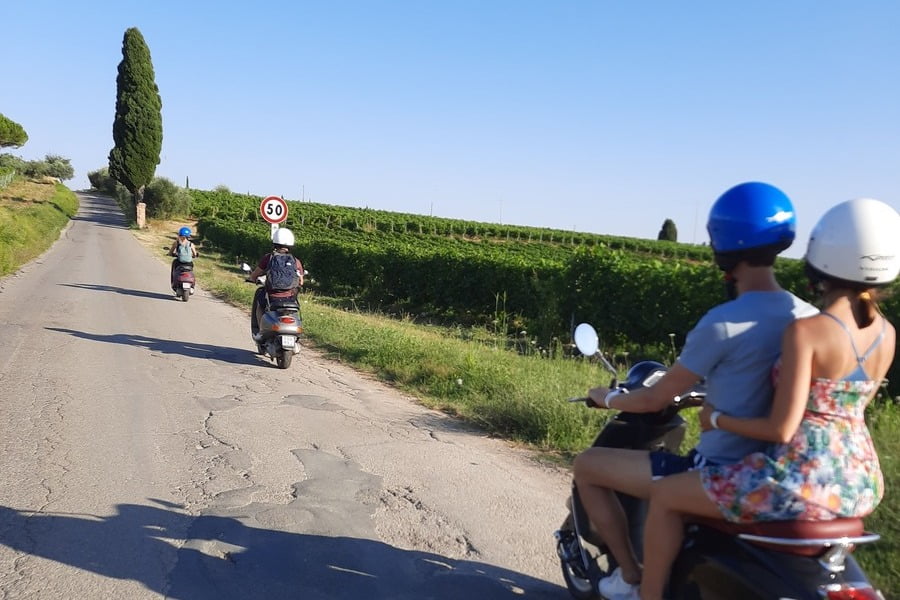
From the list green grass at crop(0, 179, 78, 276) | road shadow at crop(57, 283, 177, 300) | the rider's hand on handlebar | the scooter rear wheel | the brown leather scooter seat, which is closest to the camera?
the brown leather scooter seat

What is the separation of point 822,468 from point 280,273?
28.3 ft

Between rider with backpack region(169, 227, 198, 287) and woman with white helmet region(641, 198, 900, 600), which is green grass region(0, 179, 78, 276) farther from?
woman with white helmet region(641, 198, 900, 600)

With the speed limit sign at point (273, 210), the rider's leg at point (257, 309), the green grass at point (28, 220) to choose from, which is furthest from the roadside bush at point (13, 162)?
the rider's leg at point (257, 309)

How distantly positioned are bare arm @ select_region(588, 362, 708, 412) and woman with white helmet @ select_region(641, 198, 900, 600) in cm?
24

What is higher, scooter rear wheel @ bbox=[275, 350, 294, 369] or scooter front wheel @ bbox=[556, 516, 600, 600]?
scooter front wheel @ bbox=[556, 516, 600, 600]

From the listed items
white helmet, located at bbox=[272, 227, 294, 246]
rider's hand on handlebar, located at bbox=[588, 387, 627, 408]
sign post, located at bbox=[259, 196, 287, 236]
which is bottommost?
rider's hand on handlebar, located at bbox=[588, 387, 627, 408]

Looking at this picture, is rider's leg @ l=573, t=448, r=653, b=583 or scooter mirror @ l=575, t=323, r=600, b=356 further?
scooter mirror @ l=575, t=323, r=600, b=356

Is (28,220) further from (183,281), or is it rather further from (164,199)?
(183,281)

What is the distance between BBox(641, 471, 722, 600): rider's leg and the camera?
2.55 metres

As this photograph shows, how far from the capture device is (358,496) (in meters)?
4.97

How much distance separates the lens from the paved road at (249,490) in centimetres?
378

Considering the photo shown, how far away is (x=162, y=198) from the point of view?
52.9 metres

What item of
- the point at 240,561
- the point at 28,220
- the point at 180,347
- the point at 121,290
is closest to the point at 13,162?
the point at 28,220

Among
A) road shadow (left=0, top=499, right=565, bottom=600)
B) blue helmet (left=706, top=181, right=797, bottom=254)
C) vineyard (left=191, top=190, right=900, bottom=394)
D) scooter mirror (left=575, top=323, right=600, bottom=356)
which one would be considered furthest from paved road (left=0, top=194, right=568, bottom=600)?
vineyard (left=191, top=190, right=900, bottom=394)
